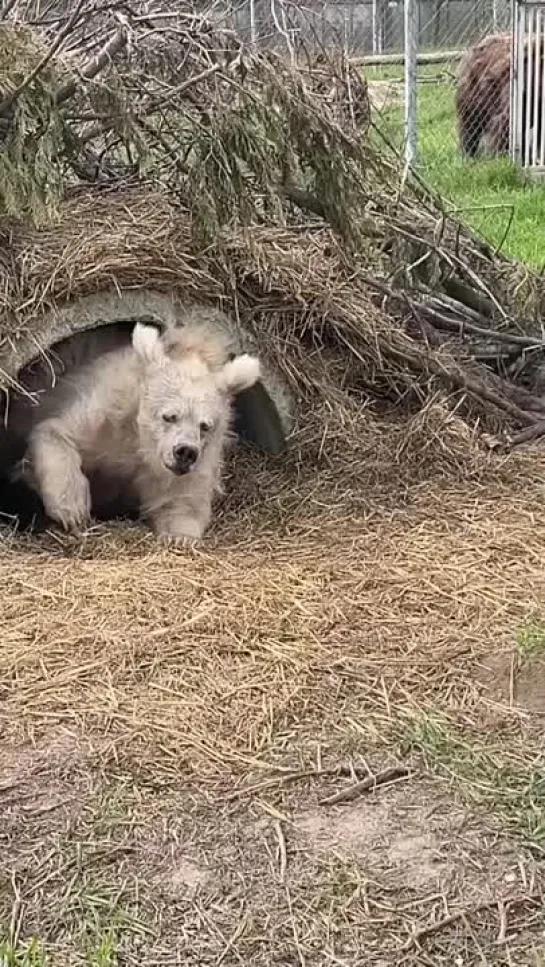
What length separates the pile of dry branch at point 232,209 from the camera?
514 centimetres

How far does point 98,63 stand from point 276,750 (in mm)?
2900

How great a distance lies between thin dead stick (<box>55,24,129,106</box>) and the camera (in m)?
5.13

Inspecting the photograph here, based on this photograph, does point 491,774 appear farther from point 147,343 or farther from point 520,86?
point 520,86

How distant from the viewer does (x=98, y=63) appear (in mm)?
5156

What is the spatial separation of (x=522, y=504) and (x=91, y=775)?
8.55 feet

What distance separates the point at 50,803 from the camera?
10.1 ft

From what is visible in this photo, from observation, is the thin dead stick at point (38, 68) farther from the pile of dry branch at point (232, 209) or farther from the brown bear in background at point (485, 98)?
the brown bear in background at point (485, 98)

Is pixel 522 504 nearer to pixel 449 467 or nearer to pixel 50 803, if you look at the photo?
pixel 449 467

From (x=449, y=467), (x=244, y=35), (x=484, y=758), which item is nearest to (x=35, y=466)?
(x=449, y=467)

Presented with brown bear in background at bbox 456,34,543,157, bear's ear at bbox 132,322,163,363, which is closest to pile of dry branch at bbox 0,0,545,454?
bear's ear at bbox 132,322,163,363

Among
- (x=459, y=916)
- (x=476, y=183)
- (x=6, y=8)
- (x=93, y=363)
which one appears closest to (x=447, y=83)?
(x=476, y=183)

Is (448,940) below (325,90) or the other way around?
below

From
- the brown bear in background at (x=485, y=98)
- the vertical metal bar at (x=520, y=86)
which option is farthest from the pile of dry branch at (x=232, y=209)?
the brown bear in background at (x=485, y=98)

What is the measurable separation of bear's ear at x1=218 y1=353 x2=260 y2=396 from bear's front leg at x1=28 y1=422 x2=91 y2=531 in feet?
2.06
